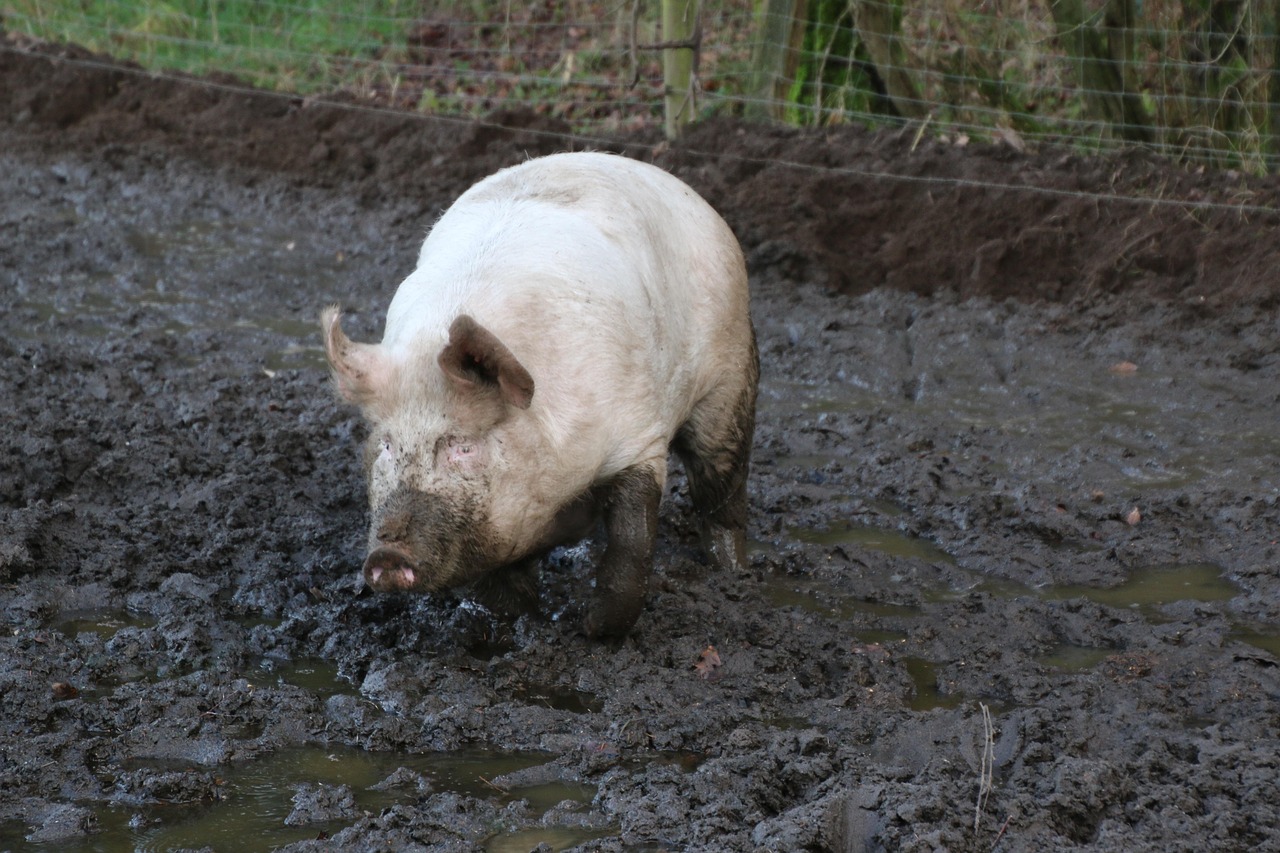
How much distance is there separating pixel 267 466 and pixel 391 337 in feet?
5.29

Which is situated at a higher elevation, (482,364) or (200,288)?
(482,364)

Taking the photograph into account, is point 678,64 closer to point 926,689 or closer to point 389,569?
point 926,689

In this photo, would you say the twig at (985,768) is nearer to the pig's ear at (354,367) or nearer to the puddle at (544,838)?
the puddle at (544,838)

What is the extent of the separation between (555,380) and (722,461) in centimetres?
117

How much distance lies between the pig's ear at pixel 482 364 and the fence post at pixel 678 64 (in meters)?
6.22

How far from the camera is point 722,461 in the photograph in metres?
4.86

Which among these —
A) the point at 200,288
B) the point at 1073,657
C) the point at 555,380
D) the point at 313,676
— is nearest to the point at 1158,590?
the point at 1073,657

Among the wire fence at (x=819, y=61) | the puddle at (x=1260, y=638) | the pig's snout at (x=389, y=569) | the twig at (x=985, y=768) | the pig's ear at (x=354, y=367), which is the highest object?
the wire fence at (x=819, y=61)

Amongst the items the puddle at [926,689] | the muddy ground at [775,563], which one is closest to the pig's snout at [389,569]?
the muddy ground at [775,563]

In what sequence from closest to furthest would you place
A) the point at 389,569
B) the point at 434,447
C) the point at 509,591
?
the point at 389,569, the point at 434,447, the point at 509,591

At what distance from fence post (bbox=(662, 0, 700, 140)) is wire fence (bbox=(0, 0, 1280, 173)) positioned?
3 centimetres

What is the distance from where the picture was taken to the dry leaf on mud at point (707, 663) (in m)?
4.05

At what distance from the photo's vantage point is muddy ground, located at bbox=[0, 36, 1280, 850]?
3.25 m

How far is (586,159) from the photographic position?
466 centimetres
